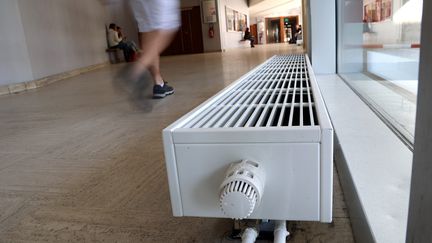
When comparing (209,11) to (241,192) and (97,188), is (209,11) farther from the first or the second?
(241,192)

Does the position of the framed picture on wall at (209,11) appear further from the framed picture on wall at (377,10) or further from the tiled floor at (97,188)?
the tiled floor at (97,188)

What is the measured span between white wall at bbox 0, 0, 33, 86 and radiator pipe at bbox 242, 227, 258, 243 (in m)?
5.07

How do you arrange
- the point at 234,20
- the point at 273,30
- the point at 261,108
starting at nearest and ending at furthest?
the point at 261,108, the point at 234,20, the point at 273,30

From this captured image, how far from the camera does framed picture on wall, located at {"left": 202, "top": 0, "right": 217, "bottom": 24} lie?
13281 mm

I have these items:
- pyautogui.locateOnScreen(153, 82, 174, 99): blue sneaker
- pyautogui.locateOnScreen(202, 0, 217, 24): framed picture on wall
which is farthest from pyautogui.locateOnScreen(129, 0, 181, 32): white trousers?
pyautogui.locateOnScreen(202, 0, 217, 24): framed picture on wall

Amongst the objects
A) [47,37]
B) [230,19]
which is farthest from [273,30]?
[47,37]

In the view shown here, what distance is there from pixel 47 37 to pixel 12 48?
41.2 inches

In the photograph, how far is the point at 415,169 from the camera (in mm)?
453

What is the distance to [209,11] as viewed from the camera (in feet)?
43.8

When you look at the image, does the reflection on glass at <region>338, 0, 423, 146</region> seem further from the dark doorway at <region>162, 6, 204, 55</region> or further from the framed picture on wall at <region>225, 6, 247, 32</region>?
the framed picture on wall at <region>225, 6, 247, 32</region>

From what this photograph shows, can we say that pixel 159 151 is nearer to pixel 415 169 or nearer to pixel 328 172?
pixel 328 172

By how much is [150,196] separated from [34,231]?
1.07ft

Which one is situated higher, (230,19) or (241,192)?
(230,19)

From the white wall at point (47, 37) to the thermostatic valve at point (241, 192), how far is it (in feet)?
16.9
